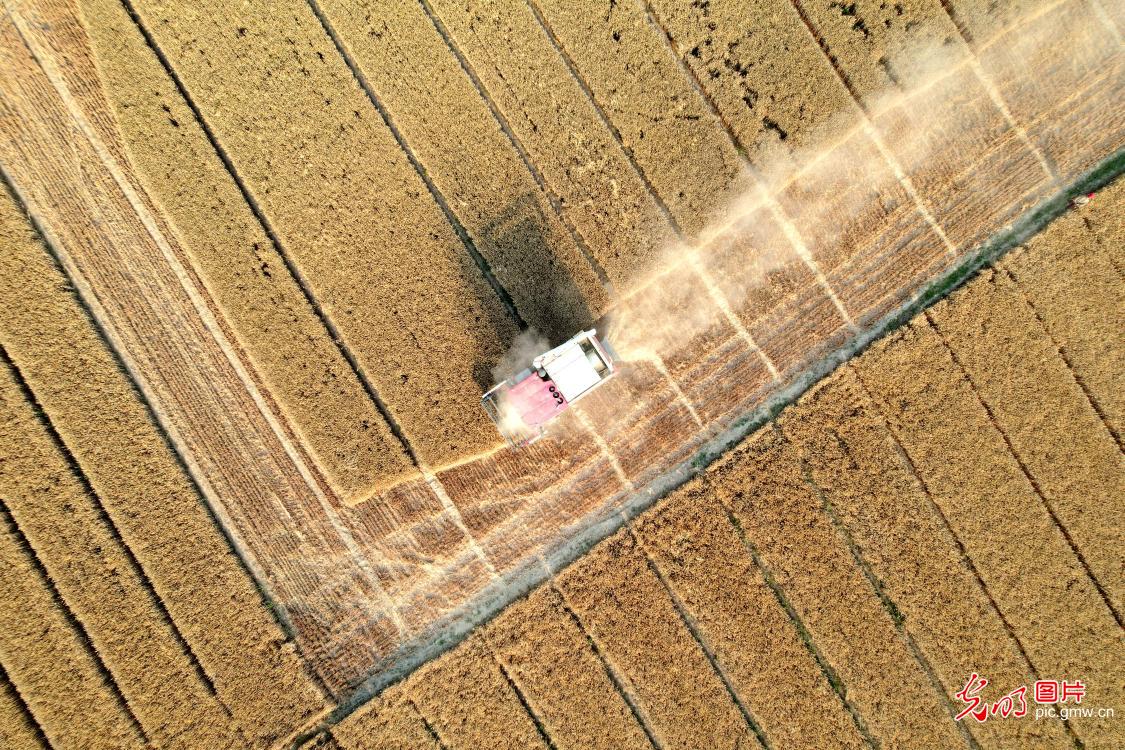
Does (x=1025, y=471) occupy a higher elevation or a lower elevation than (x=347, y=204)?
lower

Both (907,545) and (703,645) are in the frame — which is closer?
(703,645)

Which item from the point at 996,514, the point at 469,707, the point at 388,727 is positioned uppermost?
the point at 388,727

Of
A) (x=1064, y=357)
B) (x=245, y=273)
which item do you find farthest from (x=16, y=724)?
(x=1064, y=357)

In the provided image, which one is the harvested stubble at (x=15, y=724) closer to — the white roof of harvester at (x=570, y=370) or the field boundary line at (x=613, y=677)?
the field boundary line at (x=613, y=677)

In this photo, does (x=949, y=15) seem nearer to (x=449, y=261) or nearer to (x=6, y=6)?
(x=449, y=261)

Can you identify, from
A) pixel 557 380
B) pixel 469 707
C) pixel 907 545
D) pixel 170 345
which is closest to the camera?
pixel 557 380

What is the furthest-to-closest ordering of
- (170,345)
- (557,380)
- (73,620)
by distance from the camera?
(170,345), (73,620), (557,380)

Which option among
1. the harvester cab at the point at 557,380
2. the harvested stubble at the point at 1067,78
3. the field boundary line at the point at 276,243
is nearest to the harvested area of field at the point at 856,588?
the harvested stubble at the point at 1067,78

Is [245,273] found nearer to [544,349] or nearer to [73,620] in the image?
[544,349]
